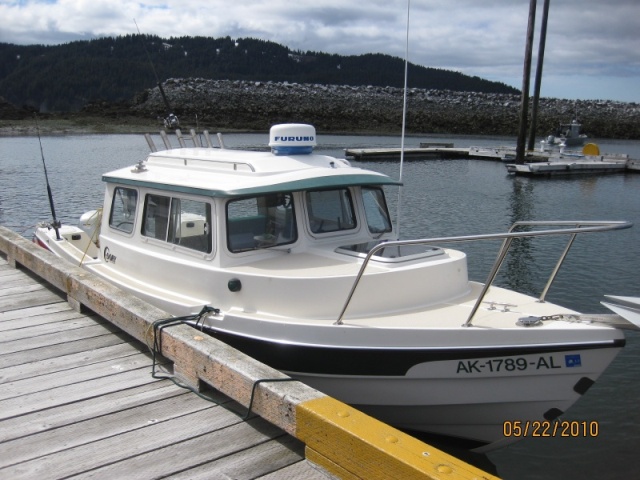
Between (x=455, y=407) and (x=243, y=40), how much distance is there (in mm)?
146974

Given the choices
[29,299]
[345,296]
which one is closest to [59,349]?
[29,299]

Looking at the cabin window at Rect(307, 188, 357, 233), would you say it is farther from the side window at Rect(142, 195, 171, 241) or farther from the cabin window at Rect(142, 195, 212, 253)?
the side window at Rect(142, 195, 171, 241)

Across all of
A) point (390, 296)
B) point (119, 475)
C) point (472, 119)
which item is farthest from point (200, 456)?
point (472, 119)

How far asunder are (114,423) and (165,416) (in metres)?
0.33

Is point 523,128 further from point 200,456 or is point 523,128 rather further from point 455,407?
point 200,456

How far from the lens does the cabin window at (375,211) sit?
734cm

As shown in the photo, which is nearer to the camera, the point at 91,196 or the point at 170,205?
the point at 170,205

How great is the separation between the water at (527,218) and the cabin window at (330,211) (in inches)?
115

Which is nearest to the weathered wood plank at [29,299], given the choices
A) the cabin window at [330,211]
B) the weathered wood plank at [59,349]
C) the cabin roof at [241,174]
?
the weathered wood plank at [59,349]

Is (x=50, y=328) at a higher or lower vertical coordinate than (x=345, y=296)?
lower

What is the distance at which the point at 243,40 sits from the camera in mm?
144125

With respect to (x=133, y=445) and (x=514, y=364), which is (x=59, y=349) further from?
(x=514, y=364)

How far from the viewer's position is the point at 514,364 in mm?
5410

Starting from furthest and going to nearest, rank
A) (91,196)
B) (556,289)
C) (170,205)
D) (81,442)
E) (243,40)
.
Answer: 1. (243,40)
2. (91,196)
3. (556,289)
4. (170,205)
5. (81,442)
